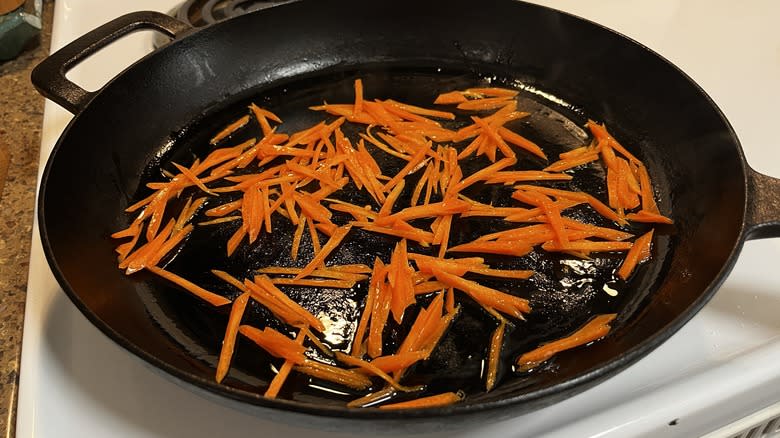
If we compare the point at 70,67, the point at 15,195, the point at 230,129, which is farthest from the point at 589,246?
the point at 15,195

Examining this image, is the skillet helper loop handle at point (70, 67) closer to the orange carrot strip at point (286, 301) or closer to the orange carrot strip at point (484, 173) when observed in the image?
the orange carrot strip at point (286, 301)

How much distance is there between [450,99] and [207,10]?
0.60m

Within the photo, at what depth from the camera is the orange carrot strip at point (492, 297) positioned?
3.05ft

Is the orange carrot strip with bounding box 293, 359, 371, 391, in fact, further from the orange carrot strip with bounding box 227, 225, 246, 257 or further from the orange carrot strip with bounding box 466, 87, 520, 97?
the orange carrot strip with bounding box 466, 87, 520, 97

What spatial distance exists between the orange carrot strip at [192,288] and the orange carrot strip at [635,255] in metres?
0.60

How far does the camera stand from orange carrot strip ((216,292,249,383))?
84cm

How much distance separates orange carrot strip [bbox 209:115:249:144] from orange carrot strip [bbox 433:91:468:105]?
39cm

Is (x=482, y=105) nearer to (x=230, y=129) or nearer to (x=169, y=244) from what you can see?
(x=230, y=129)

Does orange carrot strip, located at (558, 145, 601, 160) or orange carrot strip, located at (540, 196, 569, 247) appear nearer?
orange carrot strip, located at (540, 196, 569, 247)

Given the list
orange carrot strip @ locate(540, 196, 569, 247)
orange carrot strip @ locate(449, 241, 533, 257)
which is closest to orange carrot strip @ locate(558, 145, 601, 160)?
orange carrot strip @ locate(540, 196, 569, 247)

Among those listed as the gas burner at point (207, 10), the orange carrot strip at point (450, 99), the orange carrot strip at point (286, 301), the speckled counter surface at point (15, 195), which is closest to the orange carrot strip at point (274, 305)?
the orange carrot strip at point (286, 301)

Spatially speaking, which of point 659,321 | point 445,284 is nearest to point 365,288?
point 445,284

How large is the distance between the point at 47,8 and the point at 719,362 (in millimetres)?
1871

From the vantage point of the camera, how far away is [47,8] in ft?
5.97
